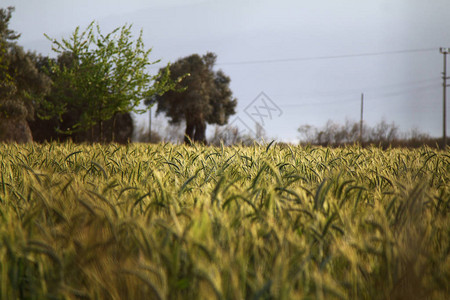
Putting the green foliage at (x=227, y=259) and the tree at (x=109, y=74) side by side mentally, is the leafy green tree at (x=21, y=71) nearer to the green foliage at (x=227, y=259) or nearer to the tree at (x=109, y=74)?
the tree at (x=109, y=74)

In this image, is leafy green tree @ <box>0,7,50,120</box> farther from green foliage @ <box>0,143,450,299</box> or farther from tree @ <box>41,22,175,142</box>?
green foliage @ <box>0,143,450,299</box>

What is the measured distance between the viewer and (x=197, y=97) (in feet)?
104

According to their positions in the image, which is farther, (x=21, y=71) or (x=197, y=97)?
(x=197, y=97)

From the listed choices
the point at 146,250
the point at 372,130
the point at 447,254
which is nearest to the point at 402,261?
the point at 447,254

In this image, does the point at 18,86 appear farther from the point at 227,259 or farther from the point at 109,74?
the point at 227,259

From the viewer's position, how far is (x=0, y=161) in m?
3.72

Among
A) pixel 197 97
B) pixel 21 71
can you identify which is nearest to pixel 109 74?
pixel 21 71

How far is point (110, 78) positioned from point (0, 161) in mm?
12477

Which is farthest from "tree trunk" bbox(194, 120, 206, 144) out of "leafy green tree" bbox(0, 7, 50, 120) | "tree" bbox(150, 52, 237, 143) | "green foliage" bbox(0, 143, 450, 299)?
"green foliage" bbox(0, 143, 450, 299)

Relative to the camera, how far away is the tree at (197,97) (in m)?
31.8

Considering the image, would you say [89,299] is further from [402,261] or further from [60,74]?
[60,74]

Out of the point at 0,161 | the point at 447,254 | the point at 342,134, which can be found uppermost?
the point at 342,134

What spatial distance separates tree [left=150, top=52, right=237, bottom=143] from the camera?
31828 millimetres

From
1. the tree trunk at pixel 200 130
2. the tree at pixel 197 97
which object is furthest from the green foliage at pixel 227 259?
the tree trunk at pixel 200 130
